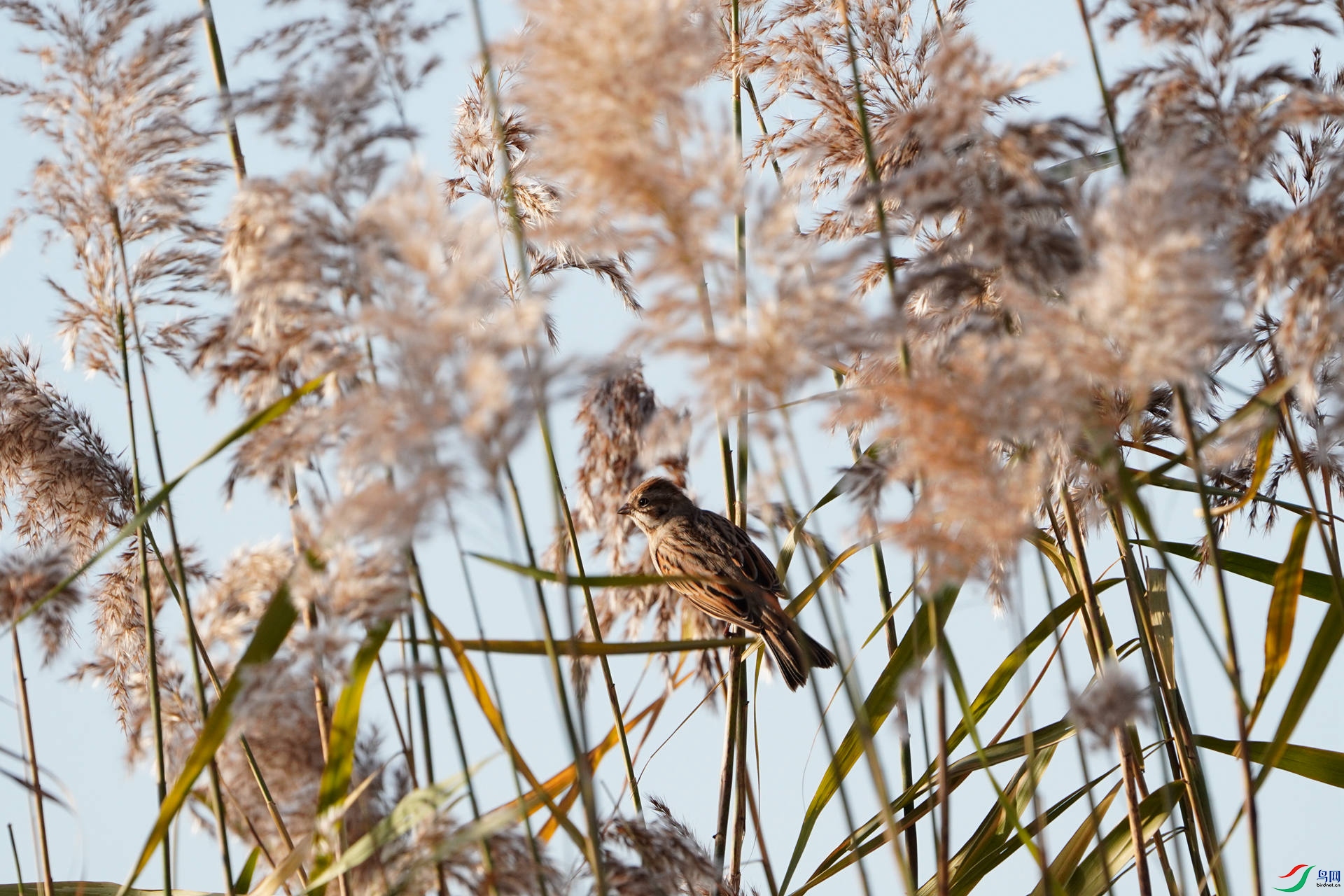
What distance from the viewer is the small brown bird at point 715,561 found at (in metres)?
4.04

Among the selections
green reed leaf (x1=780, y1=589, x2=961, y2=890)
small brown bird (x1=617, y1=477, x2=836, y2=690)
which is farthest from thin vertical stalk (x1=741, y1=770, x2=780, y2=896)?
small brown bird (x1=617, y1=477, x2=836, y2=690)

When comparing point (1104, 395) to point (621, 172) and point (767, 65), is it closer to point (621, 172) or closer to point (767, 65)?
point (767, 65)

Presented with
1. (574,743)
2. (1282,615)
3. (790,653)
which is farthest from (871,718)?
(790,653)

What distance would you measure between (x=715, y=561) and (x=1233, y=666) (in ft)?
9.71

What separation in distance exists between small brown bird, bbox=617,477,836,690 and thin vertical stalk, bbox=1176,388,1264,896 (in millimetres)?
2016

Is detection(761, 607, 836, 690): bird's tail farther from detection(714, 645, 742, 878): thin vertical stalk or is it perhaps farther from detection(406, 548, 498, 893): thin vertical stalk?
detection(406, 548, 498, 893): thin vertical stalk

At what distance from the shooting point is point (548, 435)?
215cm

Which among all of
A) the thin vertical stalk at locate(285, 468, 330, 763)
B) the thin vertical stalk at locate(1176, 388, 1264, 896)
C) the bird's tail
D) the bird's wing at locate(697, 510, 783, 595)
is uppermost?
the bird's wing at locate(697, 510, 783, 595)

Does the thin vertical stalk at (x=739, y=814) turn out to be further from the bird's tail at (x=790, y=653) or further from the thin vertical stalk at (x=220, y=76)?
the thin vertical stalk at (x=220, y=76)

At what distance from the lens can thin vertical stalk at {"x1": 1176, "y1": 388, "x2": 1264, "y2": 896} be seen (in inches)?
67.2

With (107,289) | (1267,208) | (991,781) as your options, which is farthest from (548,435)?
(1267,208)

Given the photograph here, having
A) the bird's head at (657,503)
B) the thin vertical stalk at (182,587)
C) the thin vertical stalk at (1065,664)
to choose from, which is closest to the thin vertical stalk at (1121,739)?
the thin vertical stalk at (1065,664)

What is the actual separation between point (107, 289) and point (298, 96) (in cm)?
99

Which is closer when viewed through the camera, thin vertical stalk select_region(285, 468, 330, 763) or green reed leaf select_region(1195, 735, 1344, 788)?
thin vertical stalk select_region(285, 468, 330, 763)
